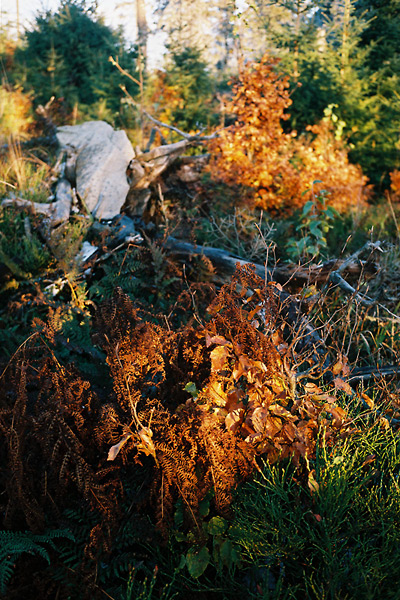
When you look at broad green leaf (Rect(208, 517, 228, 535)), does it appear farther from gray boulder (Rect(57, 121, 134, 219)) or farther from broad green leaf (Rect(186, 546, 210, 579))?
gray boulder (Rect(57, 121, 134, 219))

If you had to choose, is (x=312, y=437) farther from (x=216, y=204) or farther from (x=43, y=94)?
(x=43, y=94)

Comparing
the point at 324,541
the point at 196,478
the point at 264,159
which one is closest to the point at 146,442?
→ the point at 196,478

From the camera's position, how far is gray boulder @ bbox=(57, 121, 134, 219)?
18.8 ft

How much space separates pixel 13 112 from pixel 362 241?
789 cm

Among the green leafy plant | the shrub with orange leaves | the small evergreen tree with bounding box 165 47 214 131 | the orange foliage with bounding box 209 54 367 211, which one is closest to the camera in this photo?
the green leafy plant

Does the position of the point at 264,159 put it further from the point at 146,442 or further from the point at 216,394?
the point at 146,442

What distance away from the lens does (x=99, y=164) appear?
6.05 meters

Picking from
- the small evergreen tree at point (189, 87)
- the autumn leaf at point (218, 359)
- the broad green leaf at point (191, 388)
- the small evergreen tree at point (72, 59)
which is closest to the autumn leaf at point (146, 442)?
the broad green leaf at point (191, 388)

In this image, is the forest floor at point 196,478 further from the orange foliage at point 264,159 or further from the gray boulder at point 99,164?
the orange foliage at point 264,159

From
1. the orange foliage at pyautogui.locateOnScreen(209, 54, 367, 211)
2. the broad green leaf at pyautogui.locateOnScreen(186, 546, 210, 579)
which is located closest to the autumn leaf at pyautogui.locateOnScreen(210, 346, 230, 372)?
the broad green leaf at pyautogui.locateOnScreen(186, 546, 210, 579)

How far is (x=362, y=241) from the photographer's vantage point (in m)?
6.03

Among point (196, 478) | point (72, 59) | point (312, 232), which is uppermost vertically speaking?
point (72, 59)

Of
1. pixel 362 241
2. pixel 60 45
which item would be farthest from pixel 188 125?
pixel 362 241

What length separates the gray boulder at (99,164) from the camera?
572cm
